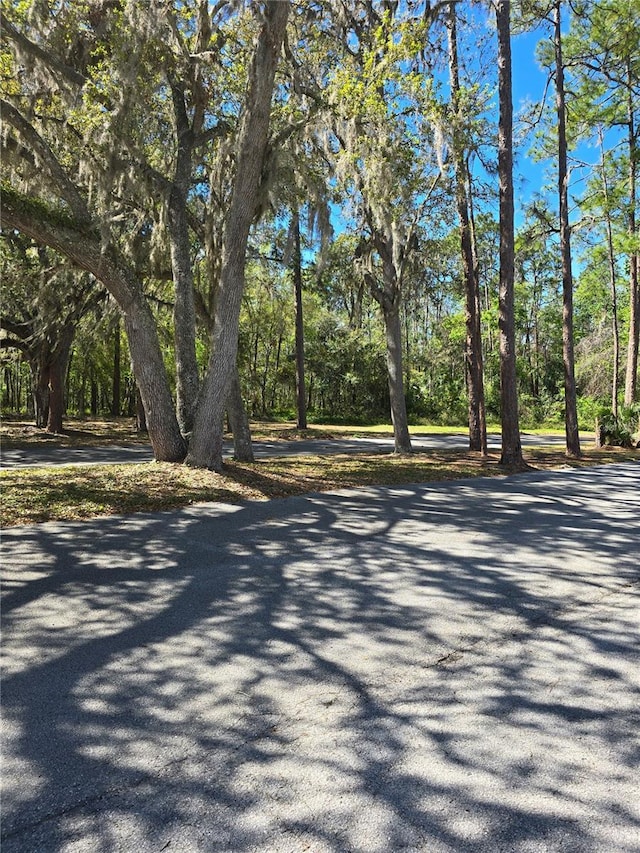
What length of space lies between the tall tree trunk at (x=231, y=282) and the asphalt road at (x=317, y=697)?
3345 millimetres

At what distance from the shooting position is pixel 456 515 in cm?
702

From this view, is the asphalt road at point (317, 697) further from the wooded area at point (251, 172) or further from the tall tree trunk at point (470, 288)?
the tall tree trunk at point (470, 288)

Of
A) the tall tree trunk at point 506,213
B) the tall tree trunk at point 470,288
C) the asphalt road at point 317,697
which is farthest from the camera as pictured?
the tall tree trunk at point 470,288

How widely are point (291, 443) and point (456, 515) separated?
43.1ft

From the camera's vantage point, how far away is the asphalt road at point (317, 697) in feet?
5.95

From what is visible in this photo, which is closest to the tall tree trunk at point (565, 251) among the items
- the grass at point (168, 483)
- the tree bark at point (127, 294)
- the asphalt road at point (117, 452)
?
the grass at point (168, 483)

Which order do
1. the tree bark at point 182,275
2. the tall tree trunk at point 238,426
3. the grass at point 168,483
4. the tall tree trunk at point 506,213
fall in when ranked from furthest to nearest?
1. the tall tree trunk at point 506,213
2. the tall tree trunk at point 238,426
3. the tree bark at point 182,275
4. the grass at point 168,483

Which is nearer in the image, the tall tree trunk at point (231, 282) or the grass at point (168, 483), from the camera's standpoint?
the grass at point (168, 483)

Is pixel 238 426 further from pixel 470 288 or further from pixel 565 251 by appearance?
pixel 565 251

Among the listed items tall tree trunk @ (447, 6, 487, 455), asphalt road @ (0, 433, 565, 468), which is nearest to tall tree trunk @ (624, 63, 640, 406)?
asphalt road @ (0, 433, 565, 468)

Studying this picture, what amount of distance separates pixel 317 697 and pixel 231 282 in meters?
6.91

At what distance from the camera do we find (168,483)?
7.80 meters

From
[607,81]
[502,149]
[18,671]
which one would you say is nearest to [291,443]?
[502,149]

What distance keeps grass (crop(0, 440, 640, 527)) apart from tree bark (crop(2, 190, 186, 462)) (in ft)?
2.00
